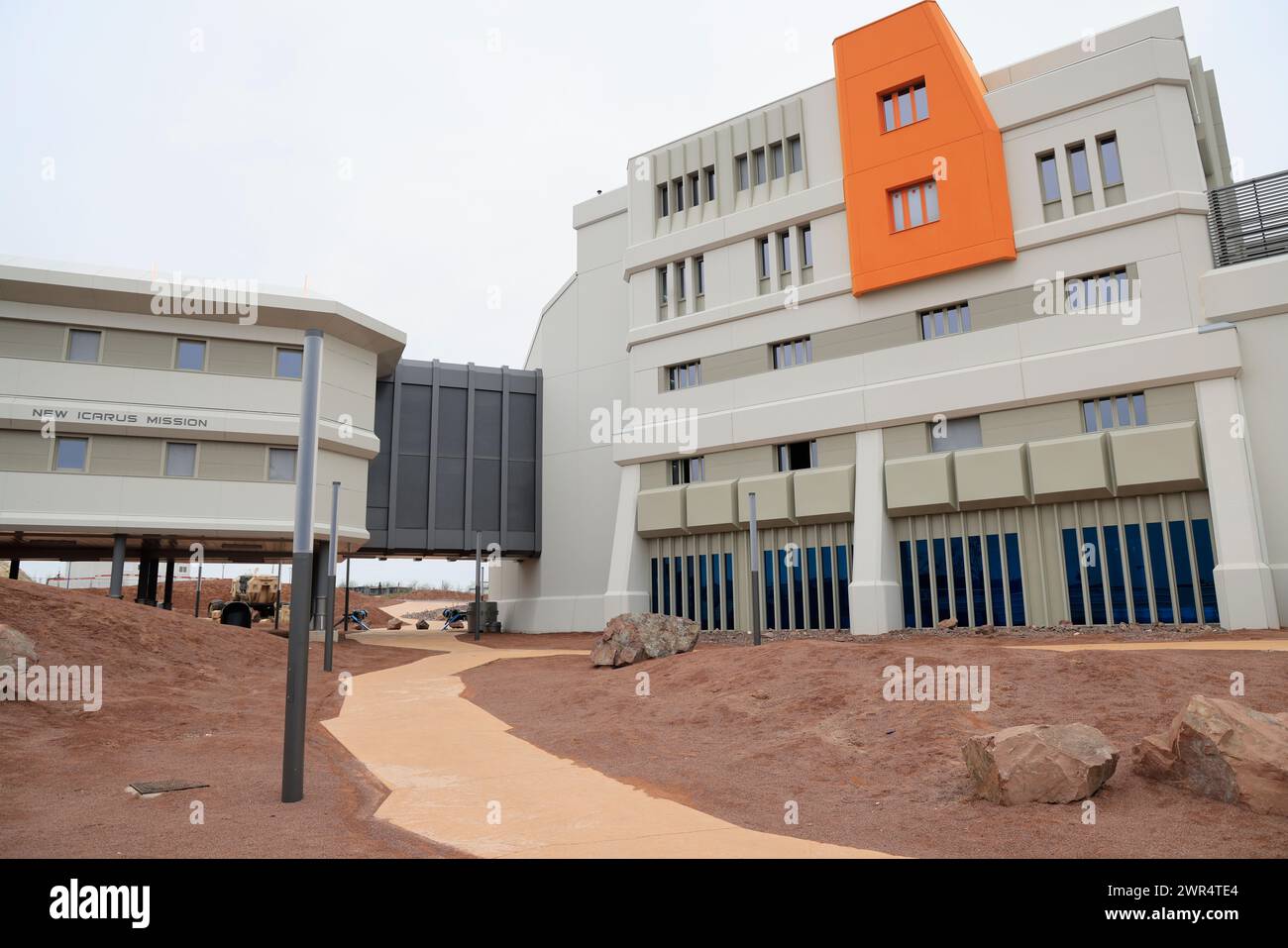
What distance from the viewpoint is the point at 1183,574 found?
1930cm

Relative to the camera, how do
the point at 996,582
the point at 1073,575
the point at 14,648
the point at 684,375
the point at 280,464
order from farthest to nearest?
the point at 684,375
the point at 280,464
the point at 996,582
the point at 1073,575
the point at 14,648

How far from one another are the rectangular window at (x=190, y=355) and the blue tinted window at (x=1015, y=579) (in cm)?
2656

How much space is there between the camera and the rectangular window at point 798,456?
84.9 feet

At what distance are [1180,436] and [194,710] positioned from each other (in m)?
22.4

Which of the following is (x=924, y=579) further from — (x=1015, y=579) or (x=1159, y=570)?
(x=1159, y=570)

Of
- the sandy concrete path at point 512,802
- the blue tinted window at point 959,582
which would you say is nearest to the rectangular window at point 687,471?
the blue tinted window at point 959,582

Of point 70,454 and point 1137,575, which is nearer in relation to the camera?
point 1137,575

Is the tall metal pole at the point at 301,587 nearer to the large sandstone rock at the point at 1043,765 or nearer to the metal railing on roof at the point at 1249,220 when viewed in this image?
the large sandstone rock at the point at 1043,765

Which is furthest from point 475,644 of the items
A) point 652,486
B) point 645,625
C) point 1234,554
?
point 1234,554

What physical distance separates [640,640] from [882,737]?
29.0 ft

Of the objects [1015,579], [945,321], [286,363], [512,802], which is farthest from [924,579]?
[286,363]

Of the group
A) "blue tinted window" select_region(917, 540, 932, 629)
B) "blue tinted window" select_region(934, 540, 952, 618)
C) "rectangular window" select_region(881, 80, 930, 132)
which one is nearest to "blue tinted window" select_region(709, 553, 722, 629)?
"blue tinted window" select_region(917, 540, 932, 629)

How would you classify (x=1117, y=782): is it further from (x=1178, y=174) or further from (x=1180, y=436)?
(x=1178, y=174)

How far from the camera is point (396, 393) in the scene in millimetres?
→ 34406
